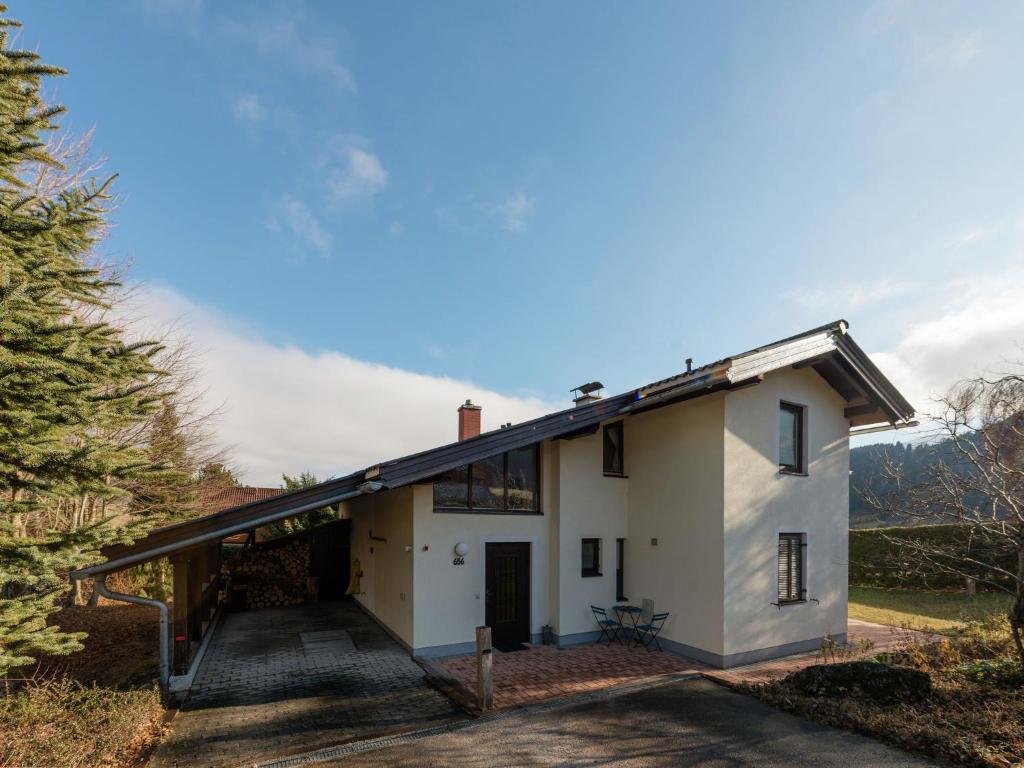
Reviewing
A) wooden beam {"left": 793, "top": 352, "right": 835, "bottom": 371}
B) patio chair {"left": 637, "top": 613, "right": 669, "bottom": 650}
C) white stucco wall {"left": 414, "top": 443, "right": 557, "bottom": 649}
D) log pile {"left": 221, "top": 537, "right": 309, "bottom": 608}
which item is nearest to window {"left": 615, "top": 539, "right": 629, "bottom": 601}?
patio chair {"left": 637, "top": 613, "right": 669, "bottom": 650}

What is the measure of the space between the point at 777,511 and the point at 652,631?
11.1 feet

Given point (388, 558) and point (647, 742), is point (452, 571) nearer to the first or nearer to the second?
point (388, 558)

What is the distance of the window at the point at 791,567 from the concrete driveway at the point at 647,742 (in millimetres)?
3335

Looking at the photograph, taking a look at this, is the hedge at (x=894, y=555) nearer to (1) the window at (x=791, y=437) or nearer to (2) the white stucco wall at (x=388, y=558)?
(1) the window at (x=791, y=437)

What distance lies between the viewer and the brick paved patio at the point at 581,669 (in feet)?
26.5

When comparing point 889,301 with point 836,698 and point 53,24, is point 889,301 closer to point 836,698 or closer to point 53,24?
point 836,698

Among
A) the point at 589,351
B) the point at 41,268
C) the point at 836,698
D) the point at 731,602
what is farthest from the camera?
the point at 589,351

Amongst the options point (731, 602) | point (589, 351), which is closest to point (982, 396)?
point (731, 602)

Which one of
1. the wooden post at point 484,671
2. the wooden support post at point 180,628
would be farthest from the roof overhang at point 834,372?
the wooden support post at point 180,628

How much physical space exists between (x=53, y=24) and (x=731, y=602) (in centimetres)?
1375

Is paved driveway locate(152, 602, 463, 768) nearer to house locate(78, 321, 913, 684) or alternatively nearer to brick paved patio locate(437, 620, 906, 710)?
brick paved patio locate(437, 620, 906, 710)

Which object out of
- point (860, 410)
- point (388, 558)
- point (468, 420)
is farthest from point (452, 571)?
point (860, 410)

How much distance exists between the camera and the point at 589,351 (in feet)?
49.2

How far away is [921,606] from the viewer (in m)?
15.5
